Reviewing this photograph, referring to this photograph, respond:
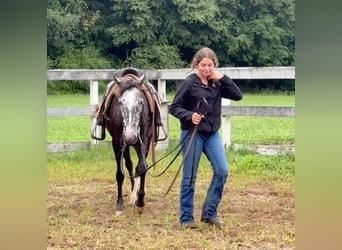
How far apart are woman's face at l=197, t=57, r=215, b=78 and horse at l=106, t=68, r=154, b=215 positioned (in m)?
0.43

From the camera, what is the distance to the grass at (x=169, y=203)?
6.62ft

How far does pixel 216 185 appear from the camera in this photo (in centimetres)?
217

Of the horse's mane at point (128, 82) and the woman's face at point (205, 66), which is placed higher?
the woman's face at point (205, 66)

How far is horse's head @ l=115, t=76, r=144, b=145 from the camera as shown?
231 centimetres

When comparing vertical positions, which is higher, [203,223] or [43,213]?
[43,213]

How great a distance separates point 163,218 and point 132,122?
46 cm

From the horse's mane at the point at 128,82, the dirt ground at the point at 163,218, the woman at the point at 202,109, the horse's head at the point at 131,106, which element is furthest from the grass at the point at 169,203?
the horse's mane at the point at 128,82

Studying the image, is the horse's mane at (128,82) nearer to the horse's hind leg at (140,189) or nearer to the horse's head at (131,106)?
the horse's head at (131,106)

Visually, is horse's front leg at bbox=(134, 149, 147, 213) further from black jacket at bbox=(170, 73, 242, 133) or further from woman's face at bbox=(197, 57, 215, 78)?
woman's face at bbox=(197, 57, 215, 78)

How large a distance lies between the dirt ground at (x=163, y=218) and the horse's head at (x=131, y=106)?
38 cm
